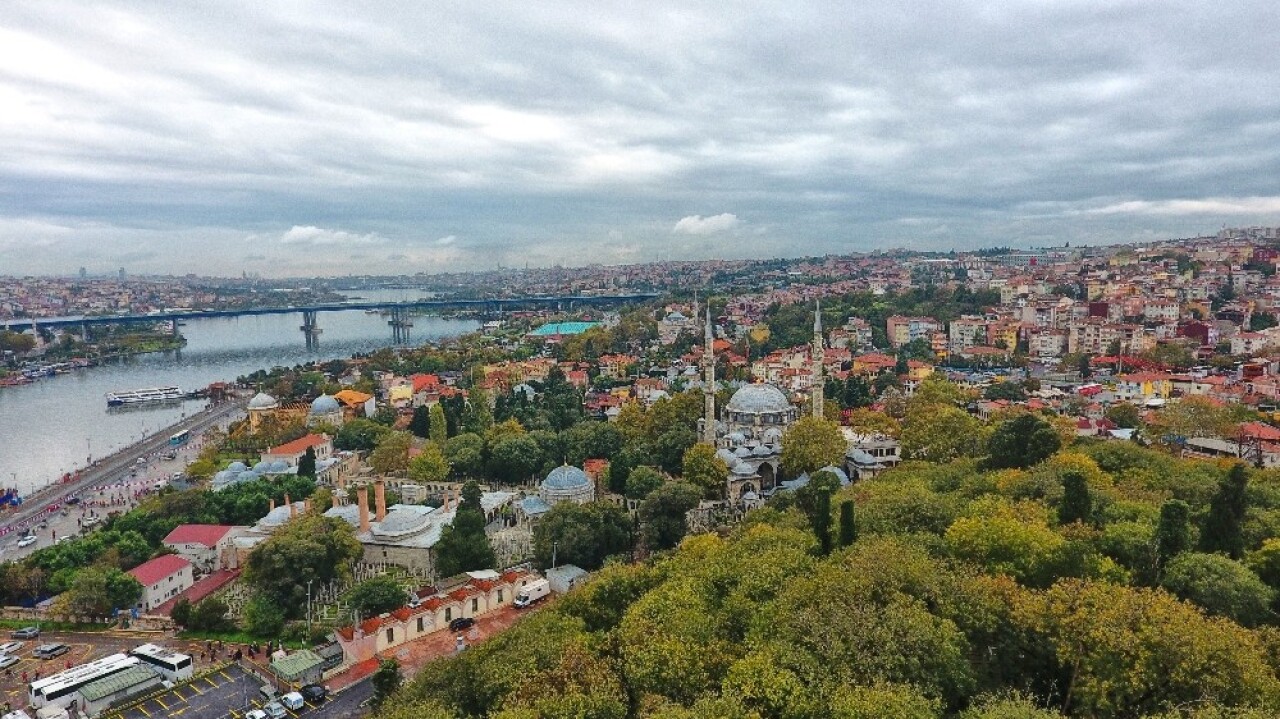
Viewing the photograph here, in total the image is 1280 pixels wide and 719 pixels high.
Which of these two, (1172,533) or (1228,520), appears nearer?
(1172,533)

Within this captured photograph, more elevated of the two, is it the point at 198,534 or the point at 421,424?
the point at 421,424

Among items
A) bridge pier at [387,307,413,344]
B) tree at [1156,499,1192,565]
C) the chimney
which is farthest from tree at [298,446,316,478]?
bridge pier at [387,307,413,344]

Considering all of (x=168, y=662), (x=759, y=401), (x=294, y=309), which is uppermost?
(x=294, y=309)

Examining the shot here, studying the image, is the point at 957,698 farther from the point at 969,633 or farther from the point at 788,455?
the point at 788,455

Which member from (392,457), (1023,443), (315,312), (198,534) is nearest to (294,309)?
(315,312)

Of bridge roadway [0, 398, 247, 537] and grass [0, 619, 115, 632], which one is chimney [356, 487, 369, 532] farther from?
bridge roadway [0, 398, 247, 537]

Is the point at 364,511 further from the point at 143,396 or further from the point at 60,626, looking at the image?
the point at 143,396
